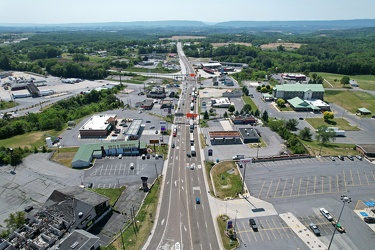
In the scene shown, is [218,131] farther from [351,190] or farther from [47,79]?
[47,79]

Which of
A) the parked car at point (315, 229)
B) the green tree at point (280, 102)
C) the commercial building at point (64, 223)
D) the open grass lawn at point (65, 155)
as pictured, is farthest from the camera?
the green tree at point (280, 102)

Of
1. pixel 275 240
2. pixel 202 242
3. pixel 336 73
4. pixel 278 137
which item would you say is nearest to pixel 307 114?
pixel 278 137

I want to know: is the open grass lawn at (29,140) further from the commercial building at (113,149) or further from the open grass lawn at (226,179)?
the open grass lawn at (226,179)

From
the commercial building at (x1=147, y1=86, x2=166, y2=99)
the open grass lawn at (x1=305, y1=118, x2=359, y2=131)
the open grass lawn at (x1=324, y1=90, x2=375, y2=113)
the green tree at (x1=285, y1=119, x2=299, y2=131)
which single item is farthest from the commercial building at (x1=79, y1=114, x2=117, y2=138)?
the open grass lawn at (x1=324, y1=90, x2=375, y2=113)

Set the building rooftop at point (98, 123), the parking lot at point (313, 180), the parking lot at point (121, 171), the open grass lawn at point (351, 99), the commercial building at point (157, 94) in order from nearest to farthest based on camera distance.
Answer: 1. the parking lot at point (313, 180)
2. the parking lot at point (121, 171)
3. the building rooftop at point (98, 123)
4. the open grass lawn at point (351, 99)
5. the commercial building at point (157, 94)

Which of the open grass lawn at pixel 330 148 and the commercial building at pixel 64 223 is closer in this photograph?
the commercial building at pixel 64 223

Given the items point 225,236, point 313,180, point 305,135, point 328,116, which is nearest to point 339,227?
point 313,180

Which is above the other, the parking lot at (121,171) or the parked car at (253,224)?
the parked car at (253,224)

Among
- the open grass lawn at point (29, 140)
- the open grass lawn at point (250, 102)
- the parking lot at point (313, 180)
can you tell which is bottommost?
the open grass lawn at point (29, 140)

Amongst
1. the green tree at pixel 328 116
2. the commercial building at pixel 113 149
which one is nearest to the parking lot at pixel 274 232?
the commercial building at pixel 113 149
